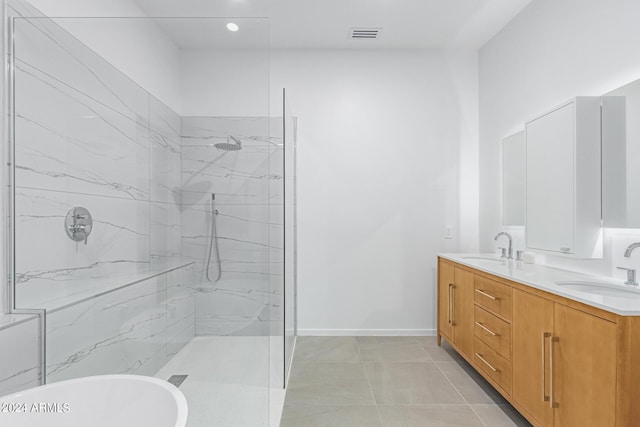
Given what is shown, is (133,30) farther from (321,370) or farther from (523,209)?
(523,209)

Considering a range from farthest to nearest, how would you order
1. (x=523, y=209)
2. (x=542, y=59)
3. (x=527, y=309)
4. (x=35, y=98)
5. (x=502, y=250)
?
(x=502, y=250)
(x=523, y=209)
(x=542, y=59)
(x=527, y=309)
(x=35, y=98)

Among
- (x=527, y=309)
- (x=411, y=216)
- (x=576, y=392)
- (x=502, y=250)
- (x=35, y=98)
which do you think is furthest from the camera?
(x=411, y=216)

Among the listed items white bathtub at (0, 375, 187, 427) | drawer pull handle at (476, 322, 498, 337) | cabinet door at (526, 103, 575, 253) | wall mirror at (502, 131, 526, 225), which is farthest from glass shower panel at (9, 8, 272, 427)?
wall mirror at (502, 131, 526, 225)

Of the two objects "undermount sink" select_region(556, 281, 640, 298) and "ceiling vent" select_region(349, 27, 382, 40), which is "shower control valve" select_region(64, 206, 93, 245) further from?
Answer: "ceiling vent" select_region(349, 27, 382, 40)

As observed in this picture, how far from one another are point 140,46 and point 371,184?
229 cm

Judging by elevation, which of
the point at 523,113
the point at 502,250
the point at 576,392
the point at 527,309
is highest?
the point at 523,113

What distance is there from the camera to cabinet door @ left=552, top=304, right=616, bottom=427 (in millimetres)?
1333

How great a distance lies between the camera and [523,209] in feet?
9.09

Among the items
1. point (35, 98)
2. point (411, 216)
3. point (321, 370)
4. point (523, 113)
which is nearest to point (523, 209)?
point (523, 113)

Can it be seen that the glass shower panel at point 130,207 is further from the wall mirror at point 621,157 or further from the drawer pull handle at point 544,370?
the wall mirror at point 621,157

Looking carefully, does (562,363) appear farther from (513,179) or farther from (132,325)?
(132,325)

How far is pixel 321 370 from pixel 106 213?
1837 mm

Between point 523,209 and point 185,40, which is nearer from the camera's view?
point 185,40

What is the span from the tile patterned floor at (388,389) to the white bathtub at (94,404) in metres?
1.15
